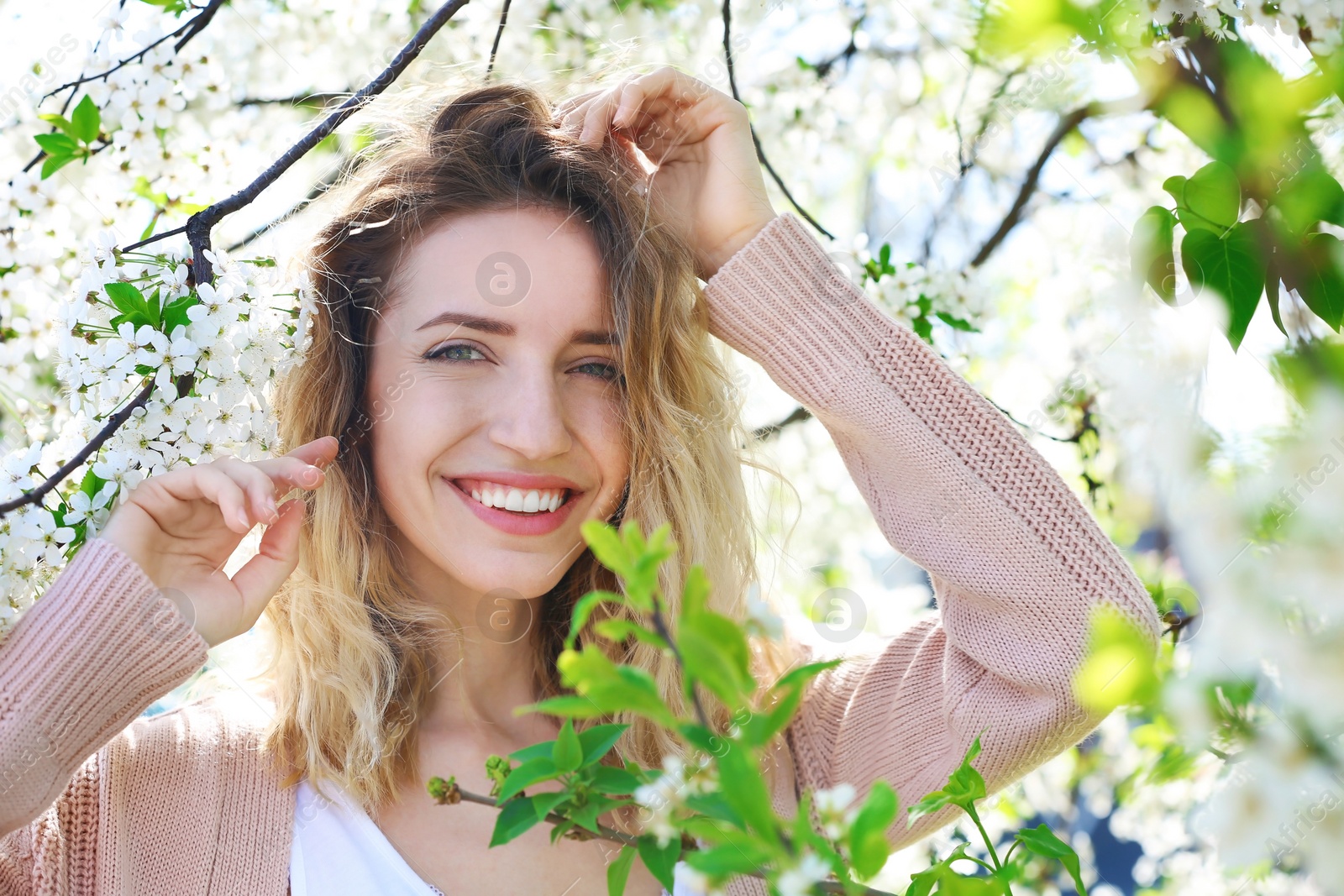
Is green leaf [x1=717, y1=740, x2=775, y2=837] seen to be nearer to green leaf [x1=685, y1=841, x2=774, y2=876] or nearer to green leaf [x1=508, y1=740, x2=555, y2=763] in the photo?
green leaf [x1=685, y1=841, x2=774, y2=876]

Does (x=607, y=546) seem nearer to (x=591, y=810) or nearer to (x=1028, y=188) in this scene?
(x=591, y=810)

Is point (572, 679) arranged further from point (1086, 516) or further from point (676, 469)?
point (676, 469)

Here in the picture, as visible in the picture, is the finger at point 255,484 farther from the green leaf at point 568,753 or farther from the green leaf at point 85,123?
the green leaf at point 568,753

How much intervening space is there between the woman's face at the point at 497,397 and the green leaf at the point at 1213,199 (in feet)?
2.79

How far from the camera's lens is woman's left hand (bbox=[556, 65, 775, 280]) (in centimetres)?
150

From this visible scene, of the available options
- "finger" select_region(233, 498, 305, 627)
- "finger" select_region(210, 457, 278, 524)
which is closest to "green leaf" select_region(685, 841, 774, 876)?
"finger" select_region(210, 457, 278, 524)

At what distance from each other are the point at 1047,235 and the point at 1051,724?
231 centimetres

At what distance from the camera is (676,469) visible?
1.66 m

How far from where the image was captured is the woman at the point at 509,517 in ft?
4.26

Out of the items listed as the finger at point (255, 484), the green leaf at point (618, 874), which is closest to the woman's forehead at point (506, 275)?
the finger at point (255, 484)

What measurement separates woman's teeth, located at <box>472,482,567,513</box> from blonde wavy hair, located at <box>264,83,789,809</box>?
0.21 metres

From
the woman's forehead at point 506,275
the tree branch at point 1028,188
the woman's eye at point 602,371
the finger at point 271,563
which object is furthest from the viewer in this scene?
the tree branch at point 1028,188

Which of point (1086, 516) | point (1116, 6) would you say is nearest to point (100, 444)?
point (1116, 6)

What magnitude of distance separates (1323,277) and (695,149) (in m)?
1.12
